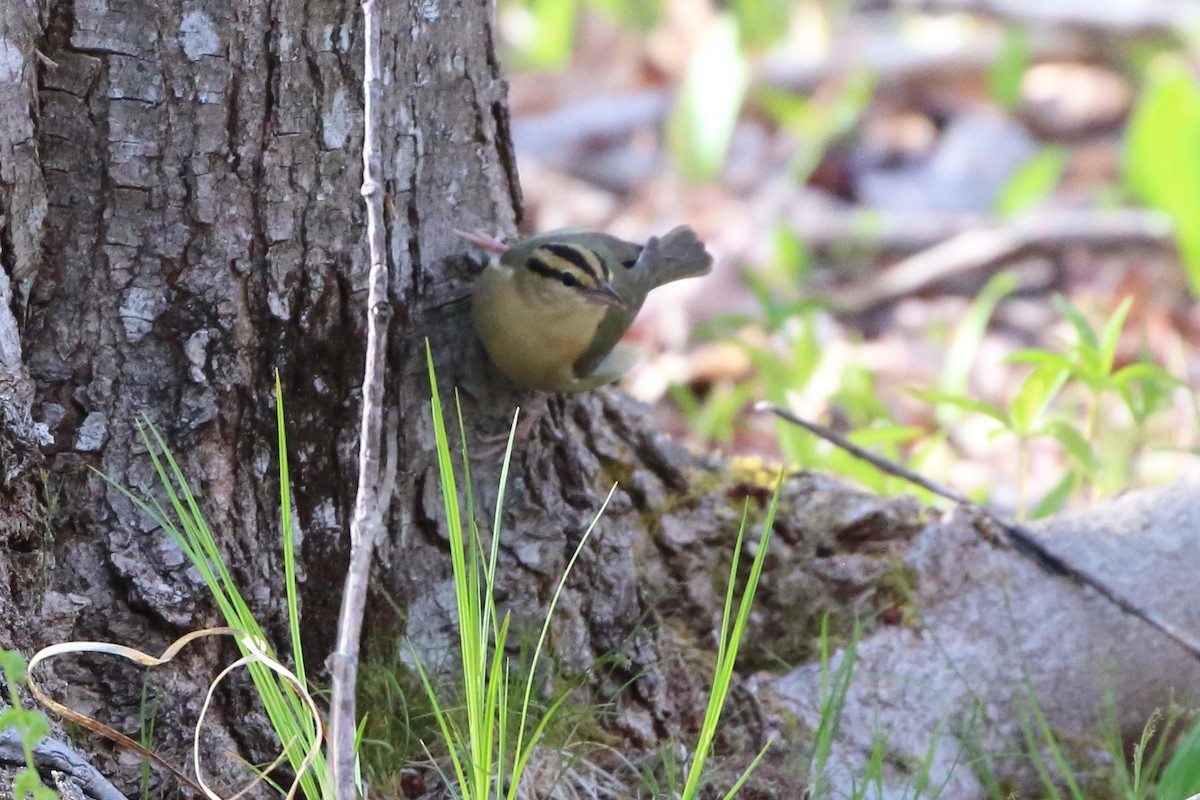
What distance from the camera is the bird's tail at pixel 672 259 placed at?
3270 mm

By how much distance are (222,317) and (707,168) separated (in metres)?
4.62

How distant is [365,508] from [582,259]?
1.44 meters

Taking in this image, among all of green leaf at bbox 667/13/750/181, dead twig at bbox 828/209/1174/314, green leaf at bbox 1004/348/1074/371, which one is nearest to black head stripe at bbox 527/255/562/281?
green leaf at bbox 1004/348/1074/371

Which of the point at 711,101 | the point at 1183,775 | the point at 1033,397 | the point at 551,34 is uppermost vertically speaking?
the point at 551,34

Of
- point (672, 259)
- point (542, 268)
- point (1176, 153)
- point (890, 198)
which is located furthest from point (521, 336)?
point (890, 198)

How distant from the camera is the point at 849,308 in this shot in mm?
5871

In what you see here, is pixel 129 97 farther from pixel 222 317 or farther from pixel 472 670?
pixel 472 670

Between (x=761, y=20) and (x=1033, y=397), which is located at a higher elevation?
(x=761, y=20)

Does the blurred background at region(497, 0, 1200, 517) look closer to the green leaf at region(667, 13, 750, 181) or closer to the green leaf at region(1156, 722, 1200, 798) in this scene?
the green leaf at region(667, 13, 750, 181)

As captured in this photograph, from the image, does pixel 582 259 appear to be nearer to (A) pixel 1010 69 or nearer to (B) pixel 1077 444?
(B) pixel 1077 444

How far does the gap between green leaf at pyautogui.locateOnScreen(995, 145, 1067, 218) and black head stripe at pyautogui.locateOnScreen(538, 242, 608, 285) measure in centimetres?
377

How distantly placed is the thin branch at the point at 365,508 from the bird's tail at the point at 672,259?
1314 mm

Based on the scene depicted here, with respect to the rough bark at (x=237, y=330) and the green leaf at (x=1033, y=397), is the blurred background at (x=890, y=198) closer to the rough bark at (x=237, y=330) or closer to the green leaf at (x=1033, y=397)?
the green leaf at (x=1033, y=397)

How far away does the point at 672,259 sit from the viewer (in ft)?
10.9
